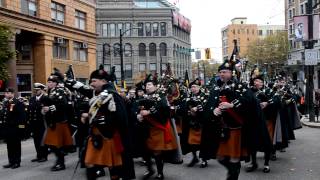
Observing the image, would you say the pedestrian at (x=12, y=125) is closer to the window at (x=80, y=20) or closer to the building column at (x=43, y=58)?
the building column at (x=43, y=58)

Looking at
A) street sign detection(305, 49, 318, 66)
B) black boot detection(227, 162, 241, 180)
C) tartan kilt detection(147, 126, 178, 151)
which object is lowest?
black boot detection(227, 162, 241, 180)

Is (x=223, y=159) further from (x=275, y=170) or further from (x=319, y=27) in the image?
(x=319, y=27)

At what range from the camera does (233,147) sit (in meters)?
7.50

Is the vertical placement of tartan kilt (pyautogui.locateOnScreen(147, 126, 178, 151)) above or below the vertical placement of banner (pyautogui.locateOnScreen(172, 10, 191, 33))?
below

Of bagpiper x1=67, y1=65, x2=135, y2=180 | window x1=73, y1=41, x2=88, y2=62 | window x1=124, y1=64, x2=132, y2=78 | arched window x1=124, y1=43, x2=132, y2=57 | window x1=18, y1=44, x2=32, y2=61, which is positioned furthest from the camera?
arched window x1=124, y1=43, x2=132, y2=57

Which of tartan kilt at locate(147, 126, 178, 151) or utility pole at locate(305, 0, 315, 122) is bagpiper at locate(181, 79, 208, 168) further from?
utility pole at locate(305, 0, 315, 122)

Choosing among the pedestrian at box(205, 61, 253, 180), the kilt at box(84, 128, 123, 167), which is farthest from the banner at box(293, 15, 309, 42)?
the kilt at box(84, 128, 123, 167)

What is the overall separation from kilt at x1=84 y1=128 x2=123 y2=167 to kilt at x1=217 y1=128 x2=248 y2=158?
5.11 feet

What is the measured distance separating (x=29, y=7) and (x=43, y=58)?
379 centimetres

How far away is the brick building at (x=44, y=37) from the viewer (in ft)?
99.8

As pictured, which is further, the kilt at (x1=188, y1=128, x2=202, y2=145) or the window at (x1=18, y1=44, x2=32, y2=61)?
the window at (x1=18, y1=44, x2=32, y2=61)

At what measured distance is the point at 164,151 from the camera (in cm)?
931

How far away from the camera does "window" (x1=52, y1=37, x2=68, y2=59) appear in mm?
35312

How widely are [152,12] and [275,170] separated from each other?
6836 centimetres
